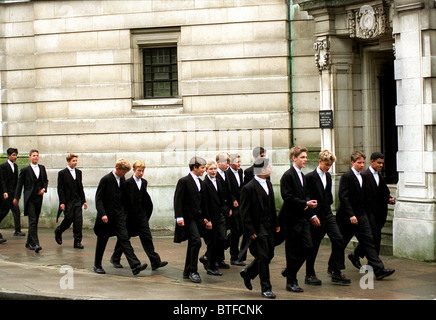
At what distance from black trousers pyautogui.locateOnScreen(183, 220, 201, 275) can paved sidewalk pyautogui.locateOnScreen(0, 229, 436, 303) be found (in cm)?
23

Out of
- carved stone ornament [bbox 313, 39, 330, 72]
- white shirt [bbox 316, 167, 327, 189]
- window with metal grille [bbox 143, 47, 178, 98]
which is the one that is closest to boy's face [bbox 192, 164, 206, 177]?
white shirt [bbox 316, 167, 327, 189]

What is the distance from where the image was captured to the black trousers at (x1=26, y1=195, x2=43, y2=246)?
635 inches

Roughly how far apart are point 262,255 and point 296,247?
692 mm

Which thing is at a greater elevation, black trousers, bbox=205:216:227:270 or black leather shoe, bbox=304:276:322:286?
black trousers, bbox=205:216:227:270

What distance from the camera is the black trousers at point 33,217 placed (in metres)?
16.1

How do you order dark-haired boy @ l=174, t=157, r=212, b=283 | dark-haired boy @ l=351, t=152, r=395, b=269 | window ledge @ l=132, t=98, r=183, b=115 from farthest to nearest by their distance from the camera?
1. window ledge @ l=132, t=98, r=183, b=115
2. dark-haired boy @ l=351, t=152, r=395, b=269
3. dark-haired boy @ l=174, t=157, r=212, b=283

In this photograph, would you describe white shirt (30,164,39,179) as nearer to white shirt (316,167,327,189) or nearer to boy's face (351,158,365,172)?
white shirt (316,167,327,189)

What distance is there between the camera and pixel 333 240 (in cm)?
1255

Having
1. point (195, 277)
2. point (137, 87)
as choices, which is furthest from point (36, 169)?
point (195, 277)

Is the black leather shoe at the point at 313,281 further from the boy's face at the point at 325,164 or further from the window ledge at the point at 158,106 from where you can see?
the window ledge at the point at 158,106

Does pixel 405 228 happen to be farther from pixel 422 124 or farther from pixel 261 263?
pixel 261 263

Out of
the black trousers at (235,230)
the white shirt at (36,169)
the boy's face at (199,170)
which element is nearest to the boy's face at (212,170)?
the boy's face at (199,170)

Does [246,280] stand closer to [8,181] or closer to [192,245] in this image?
[192,245]

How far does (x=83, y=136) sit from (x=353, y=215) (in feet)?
29.6
